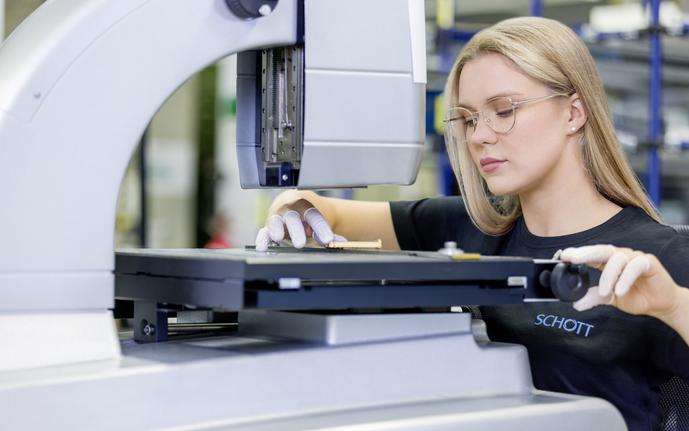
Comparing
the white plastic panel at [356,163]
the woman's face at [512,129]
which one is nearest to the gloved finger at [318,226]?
the white plastic panel at [356,163]

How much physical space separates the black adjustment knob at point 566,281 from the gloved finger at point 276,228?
39cm

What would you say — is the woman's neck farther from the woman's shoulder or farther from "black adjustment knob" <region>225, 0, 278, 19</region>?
"black adjustment knob" <region>225, 0, 278, 19</region>

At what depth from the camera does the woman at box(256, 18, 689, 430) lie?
54.3 inches

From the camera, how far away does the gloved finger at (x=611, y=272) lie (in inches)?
42.9

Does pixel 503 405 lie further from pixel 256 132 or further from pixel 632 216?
pixel 632 216

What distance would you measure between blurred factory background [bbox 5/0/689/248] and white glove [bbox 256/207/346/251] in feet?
12.8

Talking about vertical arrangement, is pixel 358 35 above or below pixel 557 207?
above

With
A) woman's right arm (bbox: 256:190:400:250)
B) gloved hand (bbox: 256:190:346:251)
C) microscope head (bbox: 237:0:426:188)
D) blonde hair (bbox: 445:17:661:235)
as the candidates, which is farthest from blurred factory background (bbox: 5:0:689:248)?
microscope head (bbox: 237:0:426:188)

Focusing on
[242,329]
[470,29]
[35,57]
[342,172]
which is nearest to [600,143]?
[342,172]

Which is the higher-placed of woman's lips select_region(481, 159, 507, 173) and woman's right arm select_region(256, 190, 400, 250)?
woman's lips select_region(481, 159, 507, 173)

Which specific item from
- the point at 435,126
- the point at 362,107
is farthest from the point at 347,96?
the point at 435,126

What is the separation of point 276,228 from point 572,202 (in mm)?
498

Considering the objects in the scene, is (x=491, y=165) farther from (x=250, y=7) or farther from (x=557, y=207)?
(x=250, y=7)

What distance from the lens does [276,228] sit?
1.37 meters
